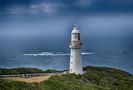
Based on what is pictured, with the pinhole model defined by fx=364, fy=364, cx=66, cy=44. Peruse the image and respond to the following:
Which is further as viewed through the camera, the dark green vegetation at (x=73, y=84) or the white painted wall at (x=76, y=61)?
the white painted wall at (x=76, y=61)

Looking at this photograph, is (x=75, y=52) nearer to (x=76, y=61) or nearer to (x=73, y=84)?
(x=76, y=61)

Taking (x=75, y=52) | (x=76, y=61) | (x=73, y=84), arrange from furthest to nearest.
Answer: (x=76, y=61)
(x=75, y=52)
(x=73, y=84)

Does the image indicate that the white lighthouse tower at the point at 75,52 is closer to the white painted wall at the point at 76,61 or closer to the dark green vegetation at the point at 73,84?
the white painted wall at the point at 76,61

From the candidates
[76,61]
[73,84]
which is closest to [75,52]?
[76,61]

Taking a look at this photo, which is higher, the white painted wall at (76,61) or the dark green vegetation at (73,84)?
the white painted wall at (76,61)

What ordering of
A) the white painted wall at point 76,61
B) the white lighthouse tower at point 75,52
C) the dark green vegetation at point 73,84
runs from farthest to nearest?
the white painted wall at point 76,61 → the white lighthouse tower at point 75,52 → the dark green vegetation at point 73,84

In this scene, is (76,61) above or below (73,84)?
above

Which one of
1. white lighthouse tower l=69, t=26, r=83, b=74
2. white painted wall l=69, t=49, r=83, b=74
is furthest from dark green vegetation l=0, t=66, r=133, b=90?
white lighthouse tower l=69, t=26, r=83, b=74

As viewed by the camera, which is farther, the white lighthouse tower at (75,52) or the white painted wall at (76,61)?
the white painted wall at (76,61)

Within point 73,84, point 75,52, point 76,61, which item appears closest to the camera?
point 73,84

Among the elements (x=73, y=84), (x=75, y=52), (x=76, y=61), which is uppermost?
(x=75, y=52)

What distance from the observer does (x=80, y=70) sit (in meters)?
44.5

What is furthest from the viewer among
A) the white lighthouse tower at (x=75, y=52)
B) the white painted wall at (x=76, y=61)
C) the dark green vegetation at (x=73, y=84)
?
the white painted wall at (x=76, y=61)

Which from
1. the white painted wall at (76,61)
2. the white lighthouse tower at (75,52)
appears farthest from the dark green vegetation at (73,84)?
the white lighthouse tower at (75,52)
